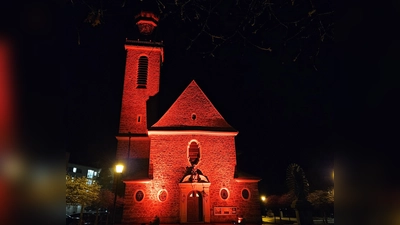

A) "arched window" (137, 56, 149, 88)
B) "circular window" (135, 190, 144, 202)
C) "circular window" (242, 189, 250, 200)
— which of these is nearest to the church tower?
"arched window" (137, 56, 149, 88)

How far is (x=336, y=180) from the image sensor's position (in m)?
2.28

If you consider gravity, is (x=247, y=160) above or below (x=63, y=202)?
above

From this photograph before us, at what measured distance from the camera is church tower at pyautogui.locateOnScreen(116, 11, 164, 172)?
82.6 ft

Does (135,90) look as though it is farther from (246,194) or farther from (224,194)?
(246,194)

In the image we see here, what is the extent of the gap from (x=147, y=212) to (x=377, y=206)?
2055 centimetres

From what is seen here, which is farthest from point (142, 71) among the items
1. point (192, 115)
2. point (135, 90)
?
point (192, 115)

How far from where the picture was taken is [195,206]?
21344mm

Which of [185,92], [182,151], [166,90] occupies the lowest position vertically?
[182,151]

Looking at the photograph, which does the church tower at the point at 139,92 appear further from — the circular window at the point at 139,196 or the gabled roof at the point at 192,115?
the circular window at the point at 139,196

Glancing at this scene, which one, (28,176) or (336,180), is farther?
(336,180)

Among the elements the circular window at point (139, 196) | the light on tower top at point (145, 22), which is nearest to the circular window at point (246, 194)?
the circular window at point (139, 196)

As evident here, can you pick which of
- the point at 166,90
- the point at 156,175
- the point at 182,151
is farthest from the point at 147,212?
the point at 166,90

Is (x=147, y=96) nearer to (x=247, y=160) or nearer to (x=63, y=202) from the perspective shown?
(x=247, y=160)

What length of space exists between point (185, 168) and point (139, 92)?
965 centimetres
